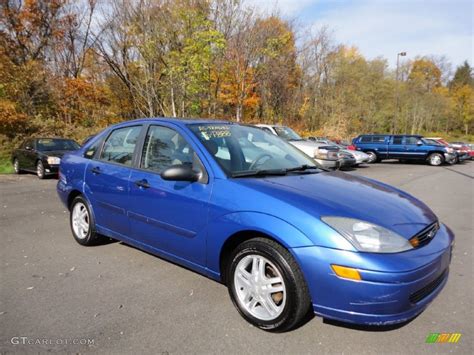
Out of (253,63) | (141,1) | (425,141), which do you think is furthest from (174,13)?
(425,141)

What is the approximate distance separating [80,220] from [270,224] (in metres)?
3.14

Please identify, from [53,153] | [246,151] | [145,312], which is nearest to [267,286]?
[145,312]

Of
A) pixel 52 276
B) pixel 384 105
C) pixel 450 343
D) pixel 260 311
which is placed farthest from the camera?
pixel 384 105

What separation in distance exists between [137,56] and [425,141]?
17493 millimetres

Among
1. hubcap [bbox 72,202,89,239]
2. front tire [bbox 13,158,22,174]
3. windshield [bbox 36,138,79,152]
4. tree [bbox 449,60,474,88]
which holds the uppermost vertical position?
tree [bbox 449,60,474,88]

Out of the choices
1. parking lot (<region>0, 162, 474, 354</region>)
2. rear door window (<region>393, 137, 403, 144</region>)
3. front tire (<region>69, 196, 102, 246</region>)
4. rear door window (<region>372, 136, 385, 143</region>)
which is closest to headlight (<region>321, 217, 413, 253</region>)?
parking lot (<region>0, 162, 474, 354</region>)

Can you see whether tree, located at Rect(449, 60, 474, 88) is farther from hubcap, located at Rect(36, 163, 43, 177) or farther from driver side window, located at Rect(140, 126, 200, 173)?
driver side window, located at Rect(140, 126, 200, 173)

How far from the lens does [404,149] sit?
21.1 m

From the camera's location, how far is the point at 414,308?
2.43 metres

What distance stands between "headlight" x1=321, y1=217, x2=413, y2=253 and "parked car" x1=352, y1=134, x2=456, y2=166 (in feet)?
61.3

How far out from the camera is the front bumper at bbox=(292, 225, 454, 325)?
2293 millimetres

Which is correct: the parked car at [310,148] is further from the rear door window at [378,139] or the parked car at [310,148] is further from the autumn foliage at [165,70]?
the rear door window at [378,139]

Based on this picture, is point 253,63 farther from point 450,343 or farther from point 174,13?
point 450,343

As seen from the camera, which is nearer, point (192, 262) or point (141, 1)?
point (192, 262)
